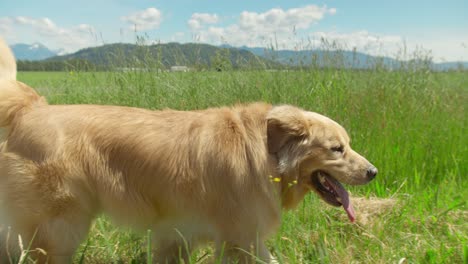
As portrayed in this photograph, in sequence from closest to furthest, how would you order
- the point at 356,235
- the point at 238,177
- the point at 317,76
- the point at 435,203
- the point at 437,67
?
1. the point at 238,177
2. the point at 356,235
3. the point at 435,203
4. the point at 317,76
5. the point at 437,67

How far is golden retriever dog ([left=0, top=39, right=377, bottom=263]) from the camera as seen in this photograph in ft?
8.72

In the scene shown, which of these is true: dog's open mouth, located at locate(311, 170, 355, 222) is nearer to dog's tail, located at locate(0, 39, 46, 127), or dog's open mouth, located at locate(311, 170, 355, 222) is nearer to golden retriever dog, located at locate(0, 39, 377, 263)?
golden retriever dog, located at locate(0, 39, 377, 263)

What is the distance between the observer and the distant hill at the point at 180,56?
6619mm

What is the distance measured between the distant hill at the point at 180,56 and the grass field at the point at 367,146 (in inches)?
8.6

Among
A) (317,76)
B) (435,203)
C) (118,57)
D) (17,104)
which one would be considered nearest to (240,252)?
(17,104)

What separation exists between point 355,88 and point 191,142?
167 inches

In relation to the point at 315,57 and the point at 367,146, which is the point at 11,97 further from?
the point at 315,57

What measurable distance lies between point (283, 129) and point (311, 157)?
302 mm

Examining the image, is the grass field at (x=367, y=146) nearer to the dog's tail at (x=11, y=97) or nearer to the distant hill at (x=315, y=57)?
the distant hill at (x=315, y=57)

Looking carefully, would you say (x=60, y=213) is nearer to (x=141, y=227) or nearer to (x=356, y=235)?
(x=141, y=227)

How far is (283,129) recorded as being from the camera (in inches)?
117

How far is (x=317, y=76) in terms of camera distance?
6.38m

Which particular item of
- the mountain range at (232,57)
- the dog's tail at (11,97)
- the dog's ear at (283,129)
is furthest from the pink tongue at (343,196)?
the mountain range at (232,57)

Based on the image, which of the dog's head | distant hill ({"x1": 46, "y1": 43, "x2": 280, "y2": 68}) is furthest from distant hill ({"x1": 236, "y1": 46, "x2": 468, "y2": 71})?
the dog's head
